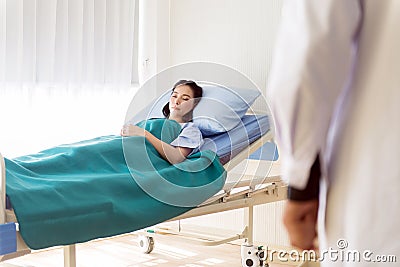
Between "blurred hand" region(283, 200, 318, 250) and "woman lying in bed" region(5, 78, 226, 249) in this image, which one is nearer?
"blurred hand" region(283, 200, 318, 250)

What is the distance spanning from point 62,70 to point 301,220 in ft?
8.66

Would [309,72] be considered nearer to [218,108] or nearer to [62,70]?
[218,108]

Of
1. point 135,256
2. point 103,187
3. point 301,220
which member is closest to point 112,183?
point 103,187

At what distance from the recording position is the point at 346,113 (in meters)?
0.75

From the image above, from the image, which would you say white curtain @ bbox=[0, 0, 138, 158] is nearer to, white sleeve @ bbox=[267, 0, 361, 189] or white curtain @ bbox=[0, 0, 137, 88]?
white curtain @ bbox=[0, 0, 137, 88]

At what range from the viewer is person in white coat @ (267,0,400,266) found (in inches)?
27.6

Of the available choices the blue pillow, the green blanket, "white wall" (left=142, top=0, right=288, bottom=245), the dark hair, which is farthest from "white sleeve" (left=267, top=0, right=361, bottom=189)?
"white wall" (left=142, top=0, right=288, bottom=245)

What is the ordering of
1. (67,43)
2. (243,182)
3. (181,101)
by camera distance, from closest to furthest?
(243,182) < (181,101) < (67,43)

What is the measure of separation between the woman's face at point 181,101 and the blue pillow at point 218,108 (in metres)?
0.05

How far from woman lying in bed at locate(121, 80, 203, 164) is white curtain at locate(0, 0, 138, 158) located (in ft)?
2.24

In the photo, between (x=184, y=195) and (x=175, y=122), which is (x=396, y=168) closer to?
(x=184, y=195)

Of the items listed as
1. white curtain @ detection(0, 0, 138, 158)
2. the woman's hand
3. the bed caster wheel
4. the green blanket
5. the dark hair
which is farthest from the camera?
the bed caster wheel

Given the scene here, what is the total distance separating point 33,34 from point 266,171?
54.4 inches

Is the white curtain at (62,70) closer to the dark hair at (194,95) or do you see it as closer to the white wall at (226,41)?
the white wall at (226,41)
